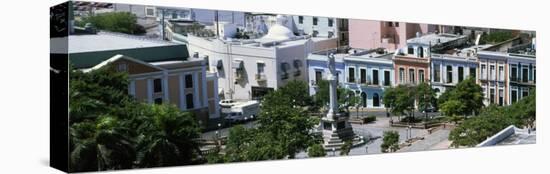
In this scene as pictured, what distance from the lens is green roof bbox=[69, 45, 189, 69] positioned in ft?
27.1

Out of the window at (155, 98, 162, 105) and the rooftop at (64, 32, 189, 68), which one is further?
the window at (155, 98, 162, 105)

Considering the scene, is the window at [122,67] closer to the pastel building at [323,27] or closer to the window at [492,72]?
the pastel building at [323,27]

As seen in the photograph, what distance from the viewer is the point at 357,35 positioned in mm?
10242

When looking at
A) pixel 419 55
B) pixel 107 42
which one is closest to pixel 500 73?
pixel 419 55

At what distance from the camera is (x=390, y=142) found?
10438 mm

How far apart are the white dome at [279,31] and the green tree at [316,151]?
1360mm

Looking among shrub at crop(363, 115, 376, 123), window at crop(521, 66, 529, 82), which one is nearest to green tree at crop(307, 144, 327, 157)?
shrub at crop(363, 115, 376, 123)

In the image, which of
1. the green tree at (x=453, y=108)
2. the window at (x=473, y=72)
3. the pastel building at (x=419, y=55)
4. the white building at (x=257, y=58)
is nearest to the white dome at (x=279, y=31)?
the white building at (x=257, y=58)

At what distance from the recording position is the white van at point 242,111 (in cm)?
935

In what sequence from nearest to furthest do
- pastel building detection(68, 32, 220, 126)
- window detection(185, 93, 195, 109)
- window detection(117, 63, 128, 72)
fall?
pastel building detection(68, 32, 220, 126) < window detection(117, 63, 128, 72) < window detection(185, 93, 195, 109)

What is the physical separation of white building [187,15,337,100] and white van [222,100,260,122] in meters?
0.08

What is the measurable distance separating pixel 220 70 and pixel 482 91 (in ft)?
13.0

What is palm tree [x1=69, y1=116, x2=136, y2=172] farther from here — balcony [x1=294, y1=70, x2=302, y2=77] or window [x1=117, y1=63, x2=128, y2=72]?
balcony [x1=294, y1=70, x2=302, y2=77]
